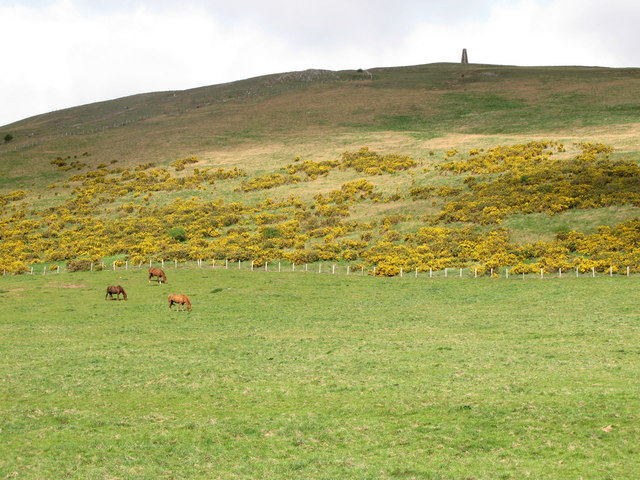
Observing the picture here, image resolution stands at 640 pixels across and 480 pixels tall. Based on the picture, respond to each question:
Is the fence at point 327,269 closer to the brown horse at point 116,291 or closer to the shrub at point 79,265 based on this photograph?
the shrub at point 79,265

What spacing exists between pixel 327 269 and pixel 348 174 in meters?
39.7

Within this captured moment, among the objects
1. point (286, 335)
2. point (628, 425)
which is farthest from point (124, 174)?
point (628, 425)

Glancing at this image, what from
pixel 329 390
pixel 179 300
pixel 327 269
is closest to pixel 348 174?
pixel 327 269

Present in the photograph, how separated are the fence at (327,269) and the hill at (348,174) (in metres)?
1.40

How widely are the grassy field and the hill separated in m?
21.5

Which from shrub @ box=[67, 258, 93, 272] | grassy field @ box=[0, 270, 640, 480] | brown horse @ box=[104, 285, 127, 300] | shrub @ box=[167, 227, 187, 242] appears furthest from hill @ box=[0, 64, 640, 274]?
grassy field @ box=[0, 270, 640, 480]

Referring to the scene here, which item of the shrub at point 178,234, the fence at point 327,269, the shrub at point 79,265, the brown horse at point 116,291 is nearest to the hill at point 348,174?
the shrub at point 178,234

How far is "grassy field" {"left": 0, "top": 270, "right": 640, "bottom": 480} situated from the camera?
52.0 feet

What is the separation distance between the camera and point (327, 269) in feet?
196

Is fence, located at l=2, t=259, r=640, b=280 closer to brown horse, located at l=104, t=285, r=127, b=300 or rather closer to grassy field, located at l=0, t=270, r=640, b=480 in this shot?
grassy field, located at l=0, t=270, r=640, b=480

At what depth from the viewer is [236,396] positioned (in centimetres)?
2192

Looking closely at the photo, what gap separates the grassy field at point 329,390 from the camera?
15.9 metres

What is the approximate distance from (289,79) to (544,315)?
528 feet

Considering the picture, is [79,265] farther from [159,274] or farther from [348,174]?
[348,174]
